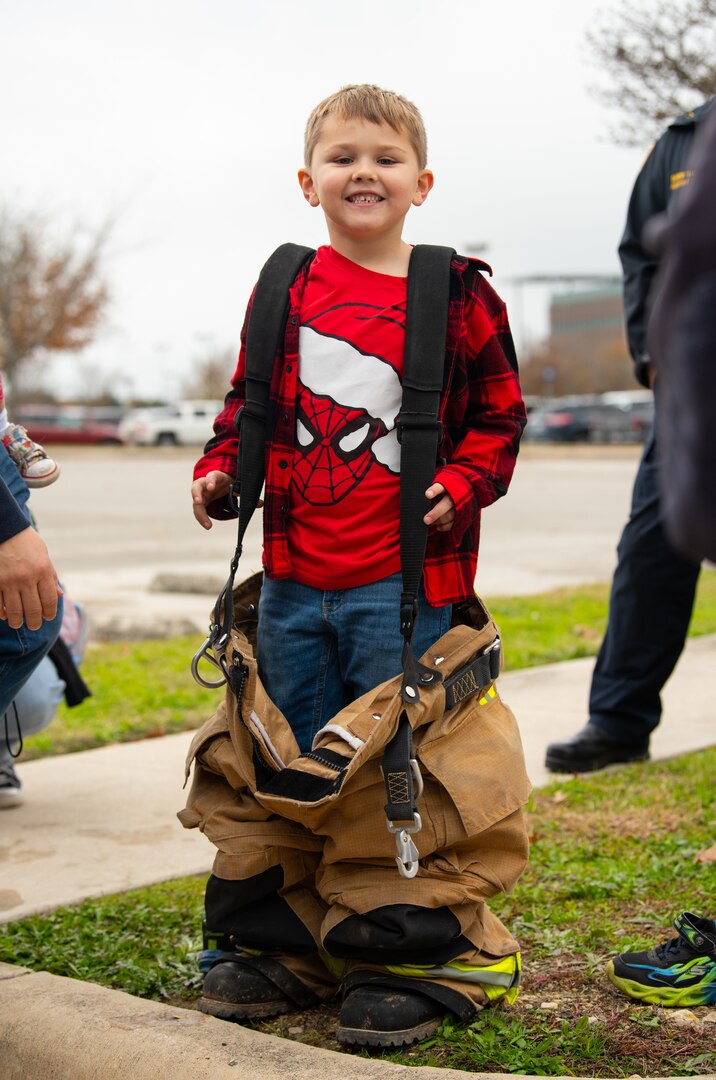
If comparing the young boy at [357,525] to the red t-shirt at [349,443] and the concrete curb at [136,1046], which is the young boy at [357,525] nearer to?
the red t-shirt at [349,443]

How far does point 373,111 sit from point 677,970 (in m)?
1.81

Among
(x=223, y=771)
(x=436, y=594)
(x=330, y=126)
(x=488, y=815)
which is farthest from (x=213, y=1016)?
(x=330, y=126)

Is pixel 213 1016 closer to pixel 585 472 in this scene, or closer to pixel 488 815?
pixel 488 815

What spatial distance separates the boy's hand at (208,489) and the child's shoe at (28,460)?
1.20 ft

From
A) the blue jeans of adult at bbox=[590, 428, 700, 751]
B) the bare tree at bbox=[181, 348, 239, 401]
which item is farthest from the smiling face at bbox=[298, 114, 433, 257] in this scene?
the bare tree at bbox=[181, 348, 239, 401]

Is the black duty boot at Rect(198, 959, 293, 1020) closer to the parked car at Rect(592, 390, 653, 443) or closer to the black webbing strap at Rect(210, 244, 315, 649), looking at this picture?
the black webbing strap at Rect(210, 244, 315, 649)

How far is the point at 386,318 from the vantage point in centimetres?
272

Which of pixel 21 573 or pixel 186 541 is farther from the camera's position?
pixel 186 541

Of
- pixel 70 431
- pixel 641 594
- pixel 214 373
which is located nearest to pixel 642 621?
pixel 641 594

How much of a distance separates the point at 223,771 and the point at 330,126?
51.8 inches

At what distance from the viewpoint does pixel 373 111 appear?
8.84 ft

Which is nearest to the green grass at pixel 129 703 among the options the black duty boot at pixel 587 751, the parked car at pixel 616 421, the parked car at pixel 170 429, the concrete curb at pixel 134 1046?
the black duty boot at pixel 587 751

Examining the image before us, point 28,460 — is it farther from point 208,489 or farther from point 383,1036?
point 383,1036

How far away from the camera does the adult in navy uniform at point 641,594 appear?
4.25m
